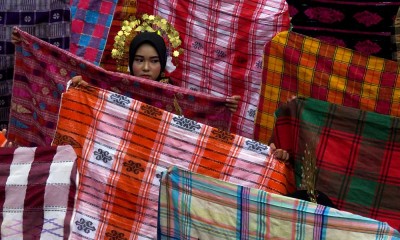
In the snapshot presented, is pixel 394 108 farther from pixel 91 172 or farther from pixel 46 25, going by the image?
pixel 46 25

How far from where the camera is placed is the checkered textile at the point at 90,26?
464 centimetres

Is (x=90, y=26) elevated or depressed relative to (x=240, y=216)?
elevated

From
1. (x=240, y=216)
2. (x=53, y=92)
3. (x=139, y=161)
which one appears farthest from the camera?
(x=53, y=92)

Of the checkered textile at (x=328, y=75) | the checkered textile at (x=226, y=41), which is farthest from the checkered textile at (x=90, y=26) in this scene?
the checkered textile at (x=328, y=75)

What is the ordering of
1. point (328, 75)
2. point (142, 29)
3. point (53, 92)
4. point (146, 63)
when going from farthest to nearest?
point (142, 29) < point (146, 63) < point (328, 75) < point (53, 92)

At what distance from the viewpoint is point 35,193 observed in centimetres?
309

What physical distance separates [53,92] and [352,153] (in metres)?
1.54

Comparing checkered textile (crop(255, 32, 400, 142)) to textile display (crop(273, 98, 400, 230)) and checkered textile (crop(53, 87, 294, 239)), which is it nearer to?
textile display (crop(273, 98, 400, 230))

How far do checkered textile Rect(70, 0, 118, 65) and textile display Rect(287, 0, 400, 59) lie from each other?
1243mm

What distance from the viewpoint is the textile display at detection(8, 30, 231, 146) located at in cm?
364

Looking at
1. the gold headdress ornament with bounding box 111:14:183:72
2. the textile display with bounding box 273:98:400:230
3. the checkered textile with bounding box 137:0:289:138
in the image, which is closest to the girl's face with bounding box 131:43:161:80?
the gold headdress ornament with bounding box 111:14:183:72

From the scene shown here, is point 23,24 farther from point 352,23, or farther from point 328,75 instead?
point 352,23

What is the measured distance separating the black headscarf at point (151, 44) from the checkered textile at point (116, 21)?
20.5 inches

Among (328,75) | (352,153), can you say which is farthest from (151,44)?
(352,153)
